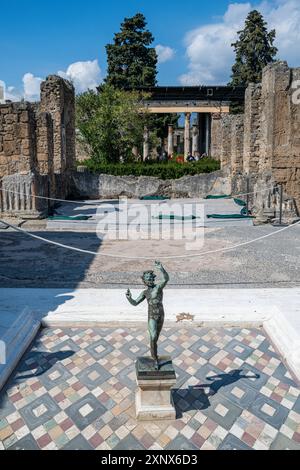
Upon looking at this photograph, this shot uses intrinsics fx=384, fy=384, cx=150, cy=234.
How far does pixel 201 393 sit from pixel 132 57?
37374 millimetres

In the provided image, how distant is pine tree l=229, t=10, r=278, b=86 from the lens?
3222 cm

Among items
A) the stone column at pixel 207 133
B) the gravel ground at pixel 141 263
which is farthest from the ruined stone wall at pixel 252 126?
the stone column at pixel 207 133

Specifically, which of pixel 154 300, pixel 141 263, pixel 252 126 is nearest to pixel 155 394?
pixel 154 300

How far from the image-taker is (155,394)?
278 centimetres

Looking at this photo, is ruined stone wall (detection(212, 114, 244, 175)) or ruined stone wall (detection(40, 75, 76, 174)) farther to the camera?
ruined stone wall (detection(212, 114, 244, 175))

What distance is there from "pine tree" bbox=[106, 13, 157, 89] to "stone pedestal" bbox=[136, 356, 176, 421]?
34.1 m

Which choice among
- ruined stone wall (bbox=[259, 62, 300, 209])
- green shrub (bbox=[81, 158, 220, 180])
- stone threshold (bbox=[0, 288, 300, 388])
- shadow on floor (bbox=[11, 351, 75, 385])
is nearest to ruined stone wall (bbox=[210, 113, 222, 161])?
green shrub (bbox=[81, 158, 220, 180])

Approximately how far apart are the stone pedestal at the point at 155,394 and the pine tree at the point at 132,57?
3410 cm

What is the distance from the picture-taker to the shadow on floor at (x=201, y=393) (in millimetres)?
2900

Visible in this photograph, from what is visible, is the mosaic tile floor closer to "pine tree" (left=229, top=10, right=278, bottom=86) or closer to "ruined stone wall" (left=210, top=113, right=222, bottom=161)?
"ruined stone wall" (left=210, top=113, right=222, bottom=161)

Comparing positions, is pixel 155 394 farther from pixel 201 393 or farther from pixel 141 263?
pixel 141 263

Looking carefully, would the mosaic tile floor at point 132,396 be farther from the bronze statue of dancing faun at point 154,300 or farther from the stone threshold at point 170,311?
the bronze statue of dancing faun at point 154,300
